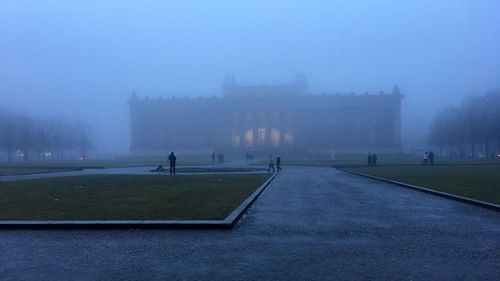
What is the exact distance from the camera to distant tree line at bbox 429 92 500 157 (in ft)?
258

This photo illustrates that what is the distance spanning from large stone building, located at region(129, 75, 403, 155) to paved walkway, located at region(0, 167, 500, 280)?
111m

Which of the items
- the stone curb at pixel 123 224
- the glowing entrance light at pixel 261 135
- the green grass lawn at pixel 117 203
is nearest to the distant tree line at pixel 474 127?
the glowing entrance light at pixel 261 135

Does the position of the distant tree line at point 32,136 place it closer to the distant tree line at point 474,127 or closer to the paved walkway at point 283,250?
the distant tree line at point 474,127

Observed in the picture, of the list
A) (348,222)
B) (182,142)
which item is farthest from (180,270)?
(182,142)

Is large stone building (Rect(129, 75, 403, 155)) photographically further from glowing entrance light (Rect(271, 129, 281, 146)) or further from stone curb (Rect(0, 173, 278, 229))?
stone curb (Rect(0, 173, 278, 229))

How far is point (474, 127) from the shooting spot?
3174 inches

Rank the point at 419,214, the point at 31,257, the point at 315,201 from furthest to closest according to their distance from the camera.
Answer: the point at 315,201 < the point at 419,214 < the point at 31,257

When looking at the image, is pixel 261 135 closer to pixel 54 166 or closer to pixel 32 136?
pixel 32 136

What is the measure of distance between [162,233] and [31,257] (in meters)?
3.01

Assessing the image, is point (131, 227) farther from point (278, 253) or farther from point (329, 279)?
point (329, 279)

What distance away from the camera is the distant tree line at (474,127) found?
7879cm

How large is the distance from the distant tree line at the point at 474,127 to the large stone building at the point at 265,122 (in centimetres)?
2496

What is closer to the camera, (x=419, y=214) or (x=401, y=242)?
(x=401, y=242)

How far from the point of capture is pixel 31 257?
29.8 feet
